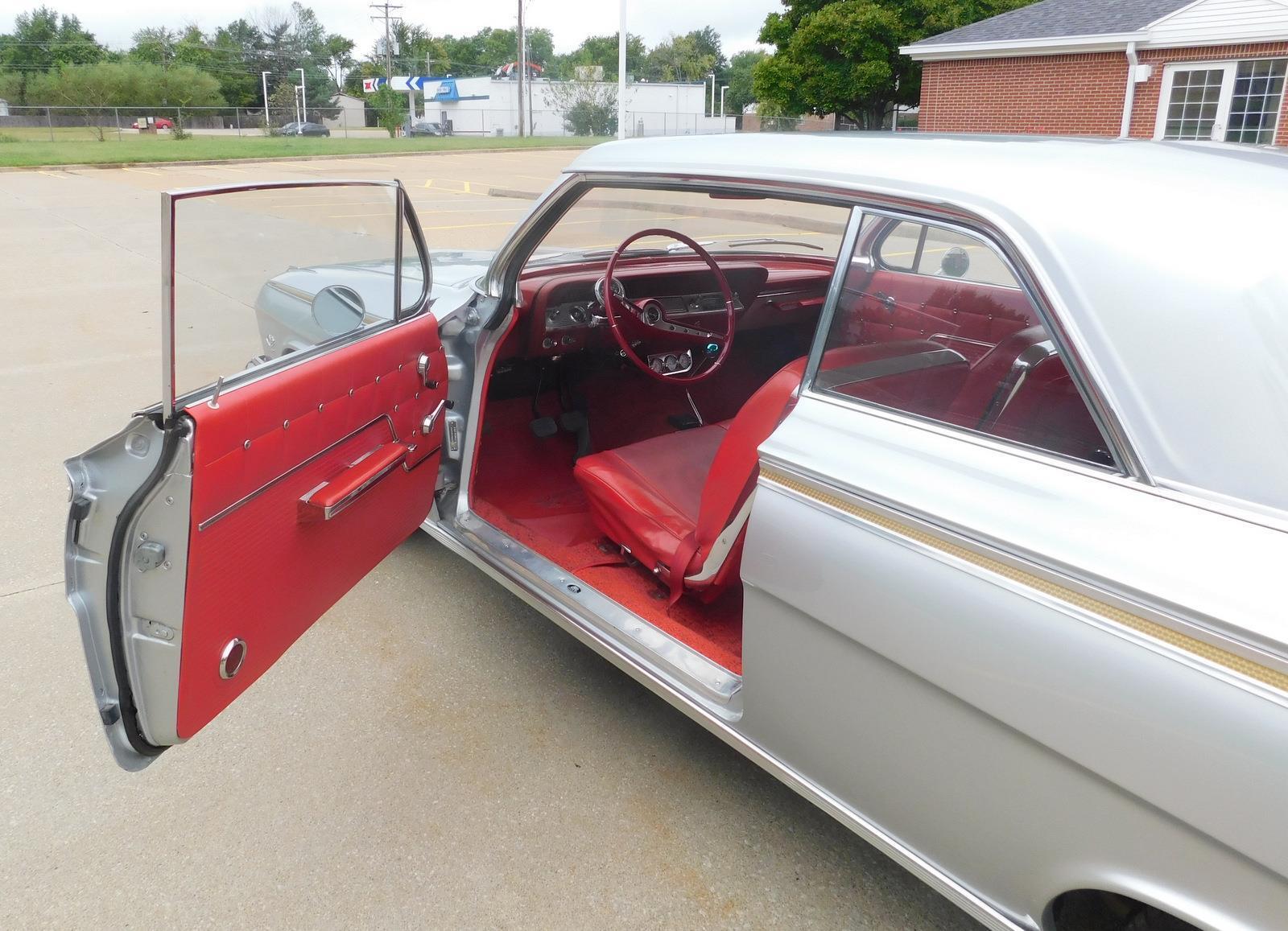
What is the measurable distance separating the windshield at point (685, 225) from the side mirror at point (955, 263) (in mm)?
404

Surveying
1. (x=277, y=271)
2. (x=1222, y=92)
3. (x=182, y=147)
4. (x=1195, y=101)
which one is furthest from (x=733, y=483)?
(x=182, y=147)

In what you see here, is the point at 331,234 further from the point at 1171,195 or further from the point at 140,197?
the point at 140,197

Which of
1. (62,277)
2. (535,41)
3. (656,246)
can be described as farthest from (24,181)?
(535,41)

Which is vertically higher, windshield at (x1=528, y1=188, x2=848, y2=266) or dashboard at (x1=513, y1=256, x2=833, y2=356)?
windshield at (x1=528, y1=188, x2=848, y2=266)

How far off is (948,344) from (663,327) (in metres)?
1.55

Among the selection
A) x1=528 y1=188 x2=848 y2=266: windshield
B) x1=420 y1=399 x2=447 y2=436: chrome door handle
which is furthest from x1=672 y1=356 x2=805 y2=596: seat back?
x1=420 y1=399 x2=447 y2=436: chrome door handle

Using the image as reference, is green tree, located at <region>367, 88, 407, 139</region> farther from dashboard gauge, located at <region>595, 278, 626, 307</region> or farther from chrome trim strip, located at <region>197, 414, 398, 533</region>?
chrome trim strip, located at <region>197, 414, 398, 533</region>

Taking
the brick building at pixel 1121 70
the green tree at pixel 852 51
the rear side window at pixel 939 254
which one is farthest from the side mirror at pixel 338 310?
the green tree at pixel 852 51

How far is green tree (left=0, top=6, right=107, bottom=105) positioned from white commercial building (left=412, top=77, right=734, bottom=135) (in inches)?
881

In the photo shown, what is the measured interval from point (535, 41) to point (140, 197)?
87818mm

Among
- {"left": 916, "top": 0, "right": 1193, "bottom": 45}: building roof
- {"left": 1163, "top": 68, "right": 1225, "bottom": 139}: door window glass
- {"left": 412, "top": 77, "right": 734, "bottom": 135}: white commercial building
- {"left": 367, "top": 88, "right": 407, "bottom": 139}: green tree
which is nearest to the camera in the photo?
{"left": 1163, "top": 68, "right": 1225, "bottom": 139}: door window glass

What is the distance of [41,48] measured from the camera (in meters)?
62.1

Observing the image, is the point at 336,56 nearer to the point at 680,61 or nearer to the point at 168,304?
the point at 680,61

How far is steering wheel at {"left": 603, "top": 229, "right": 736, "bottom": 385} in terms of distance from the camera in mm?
3105
